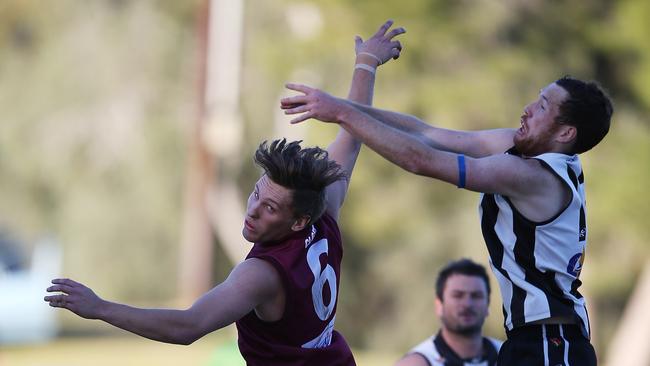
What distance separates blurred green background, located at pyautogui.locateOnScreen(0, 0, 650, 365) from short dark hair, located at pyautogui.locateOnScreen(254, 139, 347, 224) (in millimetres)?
12497

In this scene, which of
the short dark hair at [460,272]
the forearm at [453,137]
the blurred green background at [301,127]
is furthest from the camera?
the blurred green background at [301,127]

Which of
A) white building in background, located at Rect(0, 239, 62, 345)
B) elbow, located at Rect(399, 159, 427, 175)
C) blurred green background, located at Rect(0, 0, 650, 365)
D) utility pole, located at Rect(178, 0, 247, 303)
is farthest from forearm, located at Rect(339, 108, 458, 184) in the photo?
white building in background, located at Rect(0, 239, 62, 345)

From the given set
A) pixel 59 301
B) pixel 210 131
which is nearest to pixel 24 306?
pixel 210 131

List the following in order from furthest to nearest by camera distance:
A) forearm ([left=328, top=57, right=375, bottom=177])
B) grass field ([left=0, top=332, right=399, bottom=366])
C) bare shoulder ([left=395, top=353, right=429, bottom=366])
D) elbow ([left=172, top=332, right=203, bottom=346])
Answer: grass field ([left=0, top=332, right=399, bottom=366])
bare shoulder ([left=395, top=353, right=429, bottom=366])
forearm ([left=328, top=57, right=375, bottom=177])
elbow ([left=172, top=332, right=203, bottom=346])

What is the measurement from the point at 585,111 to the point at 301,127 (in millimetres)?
15896

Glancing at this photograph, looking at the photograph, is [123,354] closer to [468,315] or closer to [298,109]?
[468,315]

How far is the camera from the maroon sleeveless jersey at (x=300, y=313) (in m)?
4.57

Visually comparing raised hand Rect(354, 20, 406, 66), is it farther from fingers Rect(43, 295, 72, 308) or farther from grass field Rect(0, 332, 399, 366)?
grass field Rect(0, 332, 399, 366)

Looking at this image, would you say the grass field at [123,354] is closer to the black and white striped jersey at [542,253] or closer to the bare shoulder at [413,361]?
the bare shoulder at [413,361]

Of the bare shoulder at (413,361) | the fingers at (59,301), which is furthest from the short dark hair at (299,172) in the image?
the bare shoulder at (413,361)

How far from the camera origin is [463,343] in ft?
22.2

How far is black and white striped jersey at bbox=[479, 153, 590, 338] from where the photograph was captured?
189 inches

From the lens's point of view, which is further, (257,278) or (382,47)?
(382,47)

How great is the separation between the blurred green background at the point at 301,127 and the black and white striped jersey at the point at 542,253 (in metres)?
12.0
